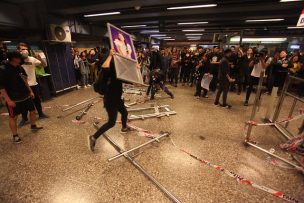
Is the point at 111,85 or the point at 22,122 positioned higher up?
the point at 111,85

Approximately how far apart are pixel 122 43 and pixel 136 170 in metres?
1.66

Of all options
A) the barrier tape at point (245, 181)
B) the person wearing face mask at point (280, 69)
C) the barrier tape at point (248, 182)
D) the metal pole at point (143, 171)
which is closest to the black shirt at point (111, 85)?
the metal pole at point (143, 171)

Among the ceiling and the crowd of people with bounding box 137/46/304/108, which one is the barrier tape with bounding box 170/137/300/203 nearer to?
the crowd of people with bounding box 137/46/304/108

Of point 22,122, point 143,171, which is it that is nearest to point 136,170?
point 143,171

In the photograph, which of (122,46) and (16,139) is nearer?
(122,46)

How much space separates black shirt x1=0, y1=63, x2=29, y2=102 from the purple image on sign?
1.88 metres

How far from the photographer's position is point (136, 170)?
2.05m

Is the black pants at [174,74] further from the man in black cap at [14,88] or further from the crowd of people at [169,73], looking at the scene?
the man in black cap at [14,88]

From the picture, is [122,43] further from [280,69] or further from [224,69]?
[280,69]

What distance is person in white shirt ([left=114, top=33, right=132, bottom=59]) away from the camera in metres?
1.87

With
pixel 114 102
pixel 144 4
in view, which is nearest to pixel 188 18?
pixel 144 4

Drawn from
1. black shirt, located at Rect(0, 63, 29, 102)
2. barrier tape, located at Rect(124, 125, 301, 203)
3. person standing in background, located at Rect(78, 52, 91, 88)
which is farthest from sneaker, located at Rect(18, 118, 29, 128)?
person standing in background, located at Rect(78, 52, 91, 88)

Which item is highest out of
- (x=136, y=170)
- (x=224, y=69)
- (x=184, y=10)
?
(x=184, y=10)

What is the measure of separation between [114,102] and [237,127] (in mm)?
2655
